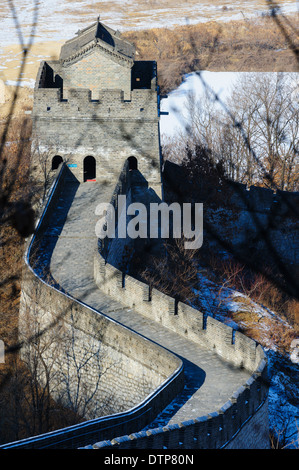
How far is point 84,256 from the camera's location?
2580 cm

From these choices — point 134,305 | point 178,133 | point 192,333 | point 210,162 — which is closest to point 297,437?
point 192,333

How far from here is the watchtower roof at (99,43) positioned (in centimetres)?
3253

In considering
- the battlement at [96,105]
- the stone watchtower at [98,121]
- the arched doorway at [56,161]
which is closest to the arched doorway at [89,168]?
the stone watchtower at [98,121]

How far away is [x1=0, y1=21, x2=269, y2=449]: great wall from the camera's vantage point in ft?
59.0

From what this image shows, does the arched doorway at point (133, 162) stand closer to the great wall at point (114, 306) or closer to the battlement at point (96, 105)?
the great wall at point (114, 306)

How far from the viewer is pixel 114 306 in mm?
23281

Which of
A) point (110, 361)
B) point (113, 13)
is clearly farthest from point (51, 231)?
point (113, 13)

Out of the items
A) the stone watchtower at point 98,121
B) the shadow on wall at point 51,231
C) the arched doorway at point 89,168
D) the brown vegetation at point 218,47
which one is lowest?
the shadow on wall at point 51,231

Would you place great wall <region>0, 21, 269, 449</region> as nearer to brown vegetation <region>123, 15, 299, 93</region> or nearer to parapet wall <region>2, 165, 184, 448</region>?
parapet wall <region>2, 165, 184, 448</region>

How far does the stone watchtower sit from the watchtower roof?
0.04 metres

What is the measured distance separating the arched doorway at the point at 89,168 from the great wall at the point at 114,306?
0.04m

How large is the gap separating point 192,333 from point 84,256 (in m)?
5.28

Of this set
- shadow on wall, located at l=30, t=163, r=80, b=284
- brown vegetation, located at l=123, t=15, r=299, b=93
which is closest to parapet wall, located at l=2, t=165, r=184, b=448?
shadow on wall, located at l=30, t=163, r=80, b=284

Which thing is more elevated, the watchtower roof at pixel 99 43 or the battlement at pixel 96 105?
the watchtower roof at pixel 99 43
